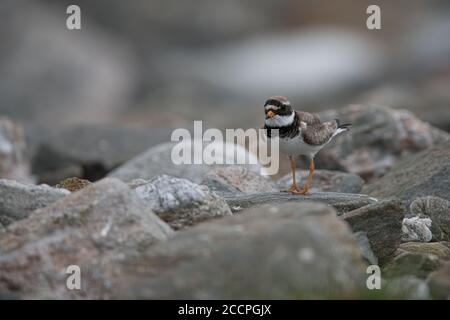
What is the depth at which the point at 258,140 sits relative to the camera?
14.7m

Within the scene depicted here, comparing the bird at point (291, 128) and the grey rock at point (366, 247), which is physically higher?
the bird at point (291, 128)

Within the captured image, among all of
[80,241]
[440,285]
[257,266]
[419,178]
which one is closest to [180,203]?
[80,241]

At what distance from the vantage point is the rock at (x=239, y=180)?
10466mm

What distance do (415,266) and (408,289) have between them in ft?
2.62

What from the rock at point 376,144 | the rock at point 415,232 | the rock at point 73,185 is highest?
the rock at point 376,144

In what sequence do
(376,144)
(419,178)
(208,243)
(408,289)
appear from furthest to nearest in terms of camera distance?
1. (376,144)
2. (419,178)
3. (408,289)
4. (208,243)

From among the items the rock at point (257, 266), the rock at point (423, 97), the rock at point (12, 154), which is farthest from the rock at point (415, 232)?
the rock at point (423, 97)

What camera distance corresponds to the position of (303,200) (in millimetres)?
9125

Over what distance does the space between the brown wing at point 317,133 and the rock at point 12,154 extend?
6.91 metres

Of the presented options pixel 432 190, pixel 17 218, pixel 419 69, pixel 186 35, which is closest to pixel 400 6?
pixel 419 69

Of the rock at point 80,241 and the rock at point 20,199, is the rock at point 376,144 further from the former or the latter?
the rock at point 80,241

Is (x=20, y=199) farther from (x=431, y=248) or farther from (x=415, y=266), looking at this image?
(x=431, y=248)

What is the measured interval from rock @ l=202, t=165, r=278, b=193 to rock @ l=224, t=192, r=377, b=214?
41.6 inches

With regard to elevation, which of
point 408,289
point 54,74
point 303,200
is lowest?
point 408,289
